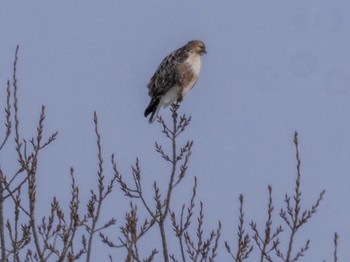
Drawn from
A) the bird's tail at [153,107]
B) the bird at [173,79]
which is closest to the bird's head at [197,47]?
the bird at [173,79]

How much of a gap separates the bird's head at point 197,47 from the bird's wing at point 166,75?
0.55 feet

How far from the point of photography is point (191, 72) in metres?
11.3

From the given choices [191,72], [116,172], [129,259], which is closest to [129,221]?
[129,259]

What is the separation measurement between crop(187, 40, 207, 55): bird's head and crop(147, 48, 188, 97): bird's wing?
6.6 inches

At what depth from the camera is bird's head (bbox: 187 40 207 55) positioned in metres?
11.7

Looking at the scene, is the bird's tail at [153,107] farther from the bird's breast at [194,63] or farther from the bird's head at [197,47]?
the bird's head at [197,47]

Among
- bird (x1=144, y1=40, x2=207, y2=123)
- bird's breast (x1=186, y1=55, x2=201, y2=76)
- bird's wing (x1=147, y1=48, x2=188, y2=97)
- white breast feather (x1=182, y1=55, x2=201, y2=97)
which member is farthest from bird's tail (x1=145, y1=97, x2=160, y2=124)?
bird's breast (x1=186, y1=55, x2=201, y2=76)

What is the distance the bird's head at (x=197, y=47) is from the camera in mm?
11731

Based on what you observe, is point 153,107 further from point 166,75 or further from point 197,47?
point 197,47

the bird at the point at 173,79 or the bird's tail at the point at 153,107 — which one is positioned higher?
the bird at the point at 173,79

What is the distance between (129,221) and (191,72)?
6026mm

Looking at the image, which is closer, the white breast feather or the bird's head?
the white breast feather

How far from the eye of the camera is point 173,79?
449 inches

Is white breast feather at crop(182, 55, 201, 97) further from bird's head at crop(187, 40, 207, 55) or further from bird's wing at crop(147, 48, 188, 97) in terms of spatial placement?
bird's head at crop(187, 40, 207, 55)
